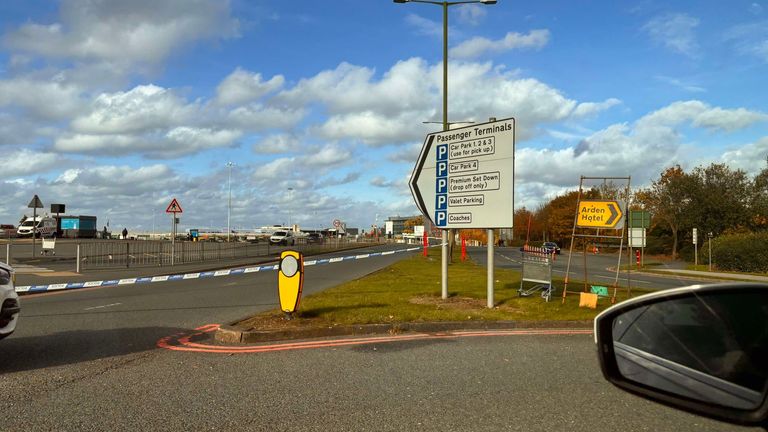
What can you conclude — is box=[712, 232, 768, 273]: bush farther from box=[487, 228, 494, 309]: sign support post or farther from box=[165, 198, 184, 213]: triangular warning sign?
box=[165, 198, 184, 213]: triangular warning sign

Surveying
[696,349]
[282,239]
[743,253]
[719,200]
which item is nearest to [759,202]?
[719,200]

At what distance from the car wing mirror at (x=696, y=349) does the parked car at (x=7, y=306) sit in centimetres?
664

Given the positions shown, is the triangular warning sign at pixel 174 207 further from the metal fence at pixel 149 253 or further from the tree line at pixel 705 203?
the tree line at pixel 705 203

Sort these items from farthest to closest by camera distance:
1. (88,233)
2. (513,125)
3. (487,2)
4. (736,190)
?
(88,233) < (736,190) < (487,2) < (513,125)

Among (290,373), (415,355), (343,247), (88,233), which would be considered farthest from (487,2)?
(88,233)

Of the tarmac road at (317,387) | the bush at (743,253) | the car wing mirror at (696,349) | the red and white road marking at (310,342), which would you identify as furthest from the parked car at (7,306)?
the bush at (743,253)

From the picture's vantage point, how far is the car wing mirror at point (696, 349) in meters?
1.80

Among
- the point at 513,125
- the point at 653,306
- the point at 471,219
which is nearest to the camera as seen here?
the point at 653,306

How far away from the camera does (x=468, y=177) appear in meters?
11.9

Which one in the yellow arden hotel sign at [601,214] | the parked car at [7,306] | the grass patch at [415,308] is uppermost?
the yellow arden hotel sign at [601,214]

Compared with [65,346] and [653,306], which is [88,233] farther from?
[653,306]

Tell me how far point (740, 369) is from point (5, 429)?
500 centimetres

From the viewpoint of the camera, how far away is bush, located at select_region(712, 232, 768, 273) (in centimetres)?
3112

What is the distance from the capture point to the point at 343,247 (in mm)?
59500
